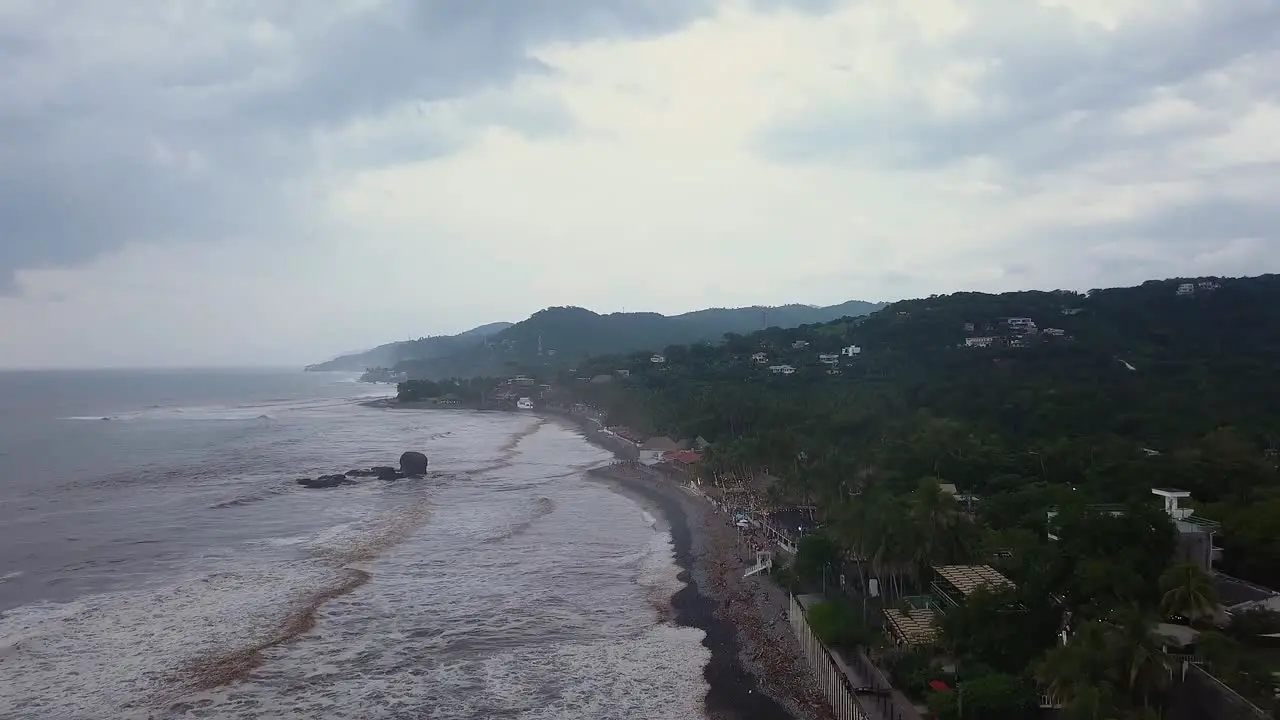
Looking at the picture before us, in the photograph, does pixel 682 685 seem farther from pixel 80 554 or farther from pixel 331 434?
pixel 331 434

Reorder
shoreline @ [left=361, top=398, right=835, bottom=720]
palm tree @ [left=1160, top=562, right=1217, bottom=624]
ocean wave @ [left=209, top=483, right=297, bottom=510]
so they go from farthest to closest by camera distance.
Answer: ocean wave @ [left=209, top=483, right=297, bottom=510] < shoreline @ [left=361, top=398, right=835, bottom=720] < palm tree @ [left=1160, top=562, right=1217, bottom=624]

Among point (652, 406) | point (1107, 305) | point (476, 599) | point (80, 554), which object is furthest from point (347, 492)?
point (1107, 305)

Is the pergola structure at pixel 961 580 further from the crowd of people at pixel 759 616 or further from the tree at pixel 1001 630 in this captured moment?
the crowd of people at pixel 759 616

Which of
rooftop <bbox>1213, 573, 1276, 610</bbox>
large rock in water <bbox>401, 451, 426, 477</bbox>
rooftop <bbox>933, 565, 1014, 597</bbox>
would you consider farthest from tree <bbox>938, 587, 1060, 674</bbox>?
large rock in water <bbox>401, 451, 426, 477</bbox>

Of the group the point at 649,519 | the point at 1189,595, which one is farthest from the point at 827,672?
the point at 649,519

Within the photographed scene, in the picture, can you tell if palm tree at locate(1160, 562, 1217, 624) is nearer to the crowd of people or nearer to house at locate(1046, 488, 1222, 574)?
house at locate(1046, 488, 1222, 574)

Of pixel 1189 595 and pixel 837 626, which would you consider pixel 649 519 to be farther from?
pixel 1189 595
